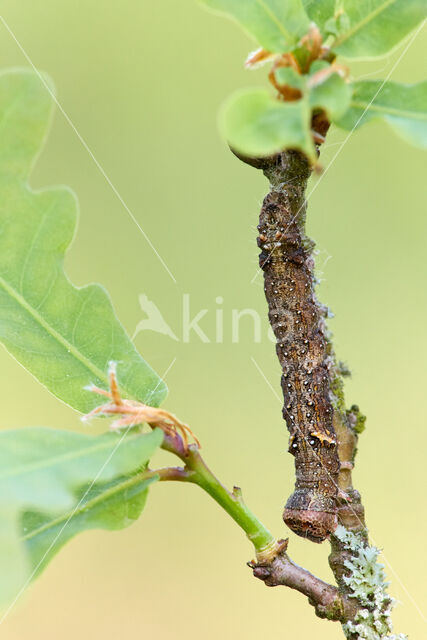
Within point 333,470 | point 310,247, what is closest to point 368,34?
point 310,247

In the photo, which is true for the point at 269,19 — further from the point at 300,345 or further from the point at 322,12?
the point at 300,345

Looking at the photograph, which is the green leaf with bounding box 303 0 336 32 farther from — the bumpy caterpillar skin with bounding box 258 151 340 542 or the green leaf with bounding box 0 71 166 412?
the green leaf with bounding box 0 71 166 412

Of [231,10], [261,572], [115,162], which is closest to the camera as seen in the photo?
[231,10]

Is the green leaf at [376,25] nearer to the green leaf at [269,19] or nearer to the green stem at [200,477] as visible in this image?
the green leaf at [269,19]

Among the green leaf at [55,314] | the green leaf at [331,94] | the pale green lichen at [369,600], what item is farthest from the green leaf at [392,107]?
the pale green lichen at [369,600]

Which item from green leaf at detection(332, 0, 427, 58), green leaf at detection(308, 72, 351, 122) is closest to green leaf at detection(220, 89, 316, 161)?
green leaf at detection(308, 72, 351, 122)

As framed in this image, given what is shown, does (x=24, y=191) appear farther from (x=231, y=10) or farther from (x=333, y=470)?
(x=333, y=470)
